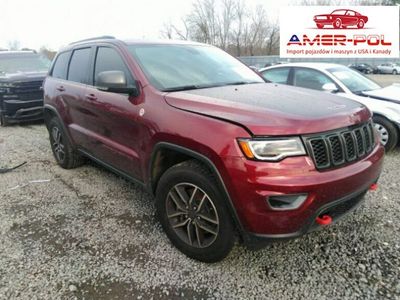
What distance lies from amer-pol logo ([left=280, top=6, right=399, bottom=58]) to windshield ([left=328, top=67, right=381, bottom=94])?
15.7 meters

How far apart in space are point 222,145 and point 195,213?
0.67m

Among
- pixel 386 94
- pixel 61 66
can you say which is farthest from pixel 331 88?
pixel 61 66

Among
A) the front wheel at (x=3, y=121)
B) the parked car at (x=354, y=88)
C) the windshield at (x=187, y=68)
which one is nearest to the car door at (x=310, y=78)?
the parked car at (x=354, y=88)

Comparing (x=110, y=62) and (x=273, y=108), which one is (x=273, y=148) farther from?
(x=110, y=62)

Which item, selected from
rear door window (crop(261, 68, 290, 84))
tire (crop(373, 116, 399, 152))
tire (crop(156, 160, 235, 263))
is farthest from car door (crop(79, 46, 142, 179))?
tire (crop(373, 116, 399, 152))

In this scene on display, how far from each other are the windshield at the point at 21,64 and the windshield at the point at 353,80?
7.48m

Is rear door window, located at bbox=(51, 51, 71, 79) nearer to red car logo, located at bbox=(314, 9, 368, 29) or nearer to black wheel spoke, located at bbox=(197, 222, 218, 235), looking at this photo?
black wheel spoke, located at bbox=(197, 222, 218, 235)

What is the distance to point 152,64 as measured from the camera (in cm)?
309

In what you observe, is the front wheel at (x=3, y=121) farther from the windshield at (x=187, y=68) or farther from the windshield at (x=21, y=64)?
the windshield at (x=187, y=68)

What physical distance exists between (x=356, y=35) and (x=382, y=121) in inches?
730

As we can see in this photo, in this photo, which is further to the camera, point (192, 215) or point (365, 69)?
Answer: point (365, 69)

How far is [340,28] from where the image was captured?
20.7m

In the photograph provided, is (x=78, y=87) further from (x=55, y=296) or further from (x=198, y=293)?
(x=198, y=293)

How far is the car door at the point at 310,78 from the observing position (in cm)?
578
